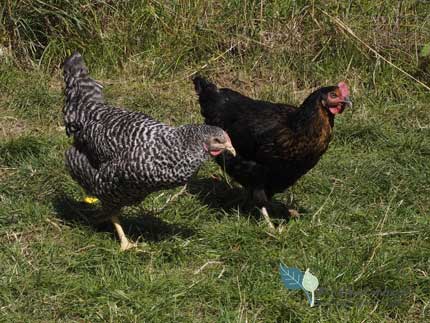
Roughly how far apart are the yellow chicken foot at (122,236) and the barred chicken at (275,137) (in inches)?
36.9

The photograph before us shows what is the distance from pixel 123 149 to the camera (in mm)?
4293

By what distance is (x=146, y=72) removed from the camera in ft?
23.2

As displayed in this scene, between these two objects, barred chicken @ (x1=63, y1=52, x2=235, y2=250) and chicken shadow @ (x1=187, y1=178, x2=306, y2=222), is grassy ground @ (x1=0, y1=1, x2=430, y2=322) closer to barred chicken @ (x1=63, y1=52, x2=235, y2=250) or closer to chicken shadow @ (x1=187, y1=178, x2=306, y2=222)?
chicken shadow @ (x1=187, y1=178, x2=306, y2=222)

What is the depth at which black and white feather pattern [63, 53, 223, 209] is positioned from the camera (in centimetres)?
414

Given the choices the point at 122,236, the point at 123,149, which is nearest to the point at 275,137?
the point at 123,149

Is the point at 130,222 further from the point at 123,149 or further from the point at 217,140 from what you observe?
the point at 217,140

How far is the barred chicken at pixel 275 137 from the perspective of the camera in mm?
4777

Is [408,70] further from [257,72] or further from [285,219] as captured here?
[285,219]

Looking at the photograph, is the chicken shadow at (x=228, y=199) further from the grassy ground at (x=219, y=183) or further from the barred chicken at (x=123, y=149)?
the barred chicken at (x=123, y=149)

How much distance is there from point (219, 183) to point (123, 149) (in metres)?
1.49

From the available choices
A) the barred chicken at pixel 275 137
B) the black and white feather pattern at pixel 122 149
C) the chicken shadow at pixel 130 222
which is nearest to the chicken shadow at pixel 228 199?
the barred chicken at pixel 275 137

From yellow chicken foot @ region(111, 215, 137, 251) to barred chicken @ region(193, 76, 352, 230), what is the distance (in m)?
0.94

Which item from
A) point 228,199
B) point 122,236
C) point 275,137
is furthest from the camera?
point 228,199

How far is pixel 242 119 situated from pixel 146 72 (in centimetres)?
224
